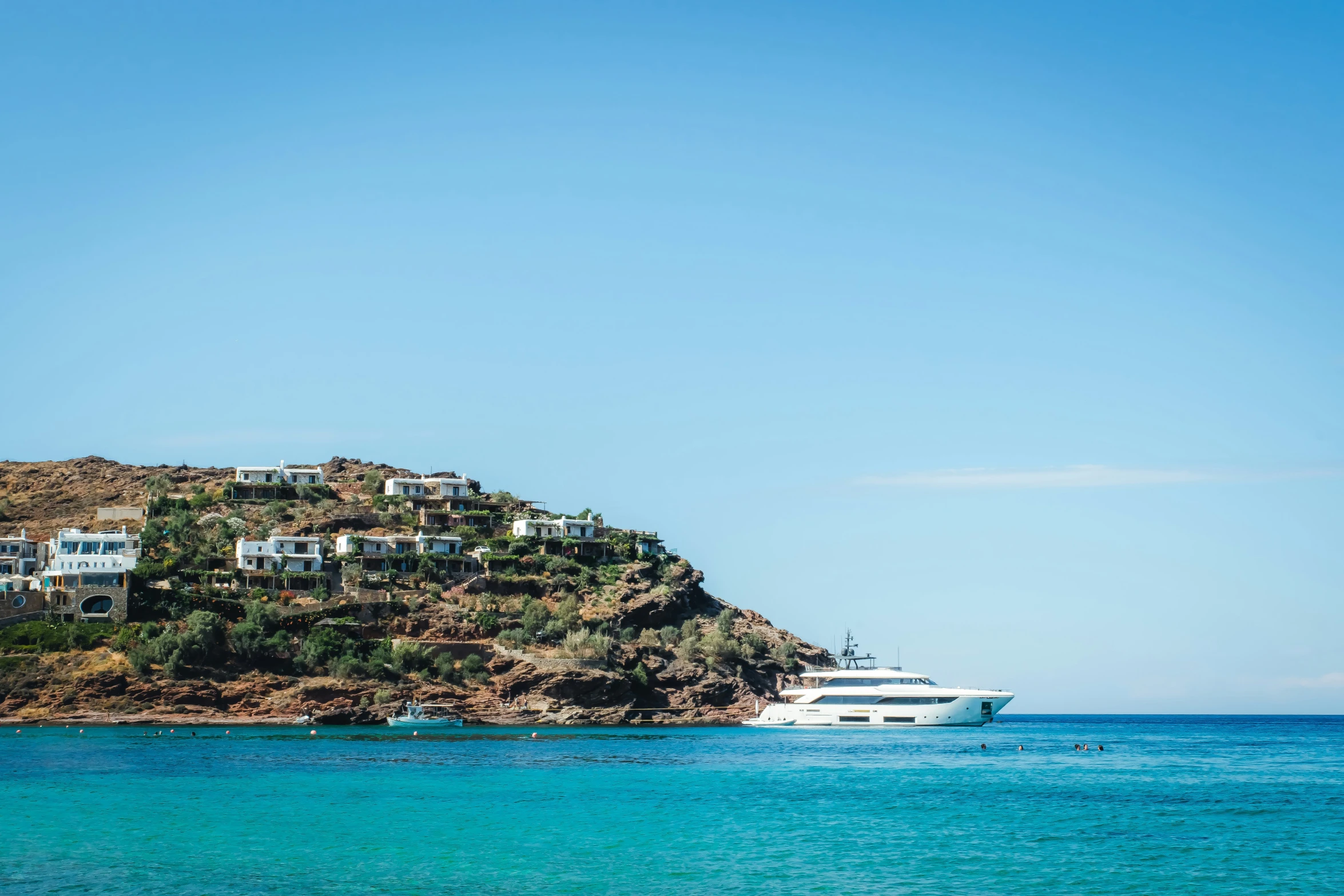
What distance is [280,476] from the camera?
476ft

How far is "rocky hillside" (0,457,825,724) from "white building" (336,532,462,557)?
2132 millimetres

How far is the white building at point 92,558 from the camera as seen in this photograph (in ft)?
338

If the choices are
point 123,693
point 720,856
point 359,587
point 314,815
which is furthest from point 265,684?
point 720,856

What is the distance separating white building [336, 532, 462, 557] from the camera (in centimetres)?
12112

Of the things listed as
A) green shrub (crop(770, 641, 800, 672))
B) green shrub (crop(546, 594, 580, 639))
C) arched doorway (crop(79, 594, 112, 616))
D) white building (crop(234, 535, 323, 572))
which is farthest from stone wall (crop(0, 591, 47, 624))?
green shrub (crop(770, 641, 800, 672))

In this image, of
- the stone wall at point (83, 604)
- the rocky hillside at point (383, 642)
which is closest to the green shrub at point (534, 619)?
the rocky hillside at point (383, 642)

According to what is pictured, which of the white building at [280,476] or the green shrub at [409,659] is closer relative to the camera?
the green shrub at [409,659]

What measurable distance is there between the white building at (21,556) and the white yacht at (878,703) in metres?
66.7

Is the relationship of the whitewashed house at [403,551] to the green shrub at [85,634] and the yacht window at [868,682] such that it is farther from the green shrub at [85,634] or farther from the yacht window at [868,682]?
the yacht window at [868,682]

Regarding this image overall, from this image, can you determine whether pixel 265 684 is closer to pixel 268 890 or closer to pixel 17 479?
pixel 268 890

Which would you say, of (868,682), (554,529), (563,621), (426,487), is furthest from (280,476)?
(868,682)

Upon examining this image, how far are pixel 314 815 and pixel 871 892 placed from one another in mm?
21463

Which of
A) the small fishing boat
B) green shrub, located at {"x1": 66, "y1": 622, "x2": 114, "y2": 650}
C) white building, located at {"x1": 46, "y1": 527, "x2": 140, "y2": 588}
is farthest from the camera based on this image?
white building, located at {"x1": 46, "y1": 527, "x2": 140, "y2": 588}

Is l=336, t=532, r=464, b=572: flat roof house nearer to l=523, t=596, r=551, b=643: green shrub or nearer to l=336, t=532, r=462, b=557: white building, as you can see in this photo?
l=336, t=532, r=462, b=557: white building
